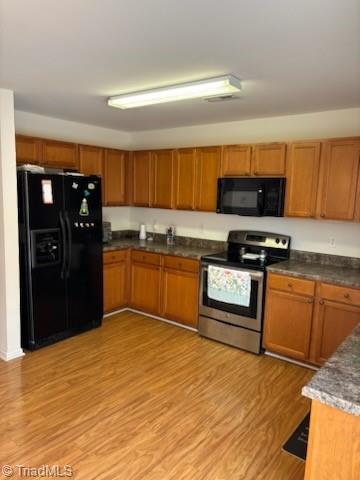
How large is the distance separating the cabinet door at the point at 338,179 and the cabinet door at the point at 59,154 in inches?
110

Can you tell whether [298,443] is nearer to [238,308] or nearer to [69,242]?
[238,308]

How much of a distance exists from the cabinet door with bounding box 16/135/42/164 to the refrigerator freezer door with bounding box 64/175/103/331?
495mm

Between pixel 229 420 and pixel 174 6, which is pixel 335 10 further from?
pixel 229 420

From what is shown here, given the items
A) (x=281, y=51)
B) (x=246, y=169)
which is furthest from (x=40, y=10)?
(x=246, y=169)

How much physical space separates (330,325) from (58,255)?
2.75 m

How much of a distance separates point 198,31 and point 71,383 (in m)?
2.80

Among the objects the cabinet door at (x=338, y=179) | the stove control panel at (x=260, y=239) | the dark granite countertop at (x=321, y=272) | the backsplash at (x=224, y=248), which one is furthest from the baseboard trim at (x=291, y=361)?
the cabinet door at (x=338, y=179)

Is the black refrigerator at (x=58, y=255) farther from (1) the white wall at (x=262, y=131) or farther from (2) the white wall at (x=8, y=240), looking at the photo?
(1) the white wall at (x=262, y=131)

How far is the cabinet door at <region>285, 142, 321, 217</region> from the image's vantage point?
3.40 metres

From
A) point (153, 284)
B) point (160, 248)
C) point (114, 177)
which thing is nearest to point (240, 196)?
point (160, 248)

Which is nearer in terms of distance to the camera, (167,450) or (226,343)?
(167,450)

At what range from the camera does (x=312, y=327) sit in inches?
128

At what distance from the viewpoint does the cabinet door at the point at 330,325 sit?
3038mm

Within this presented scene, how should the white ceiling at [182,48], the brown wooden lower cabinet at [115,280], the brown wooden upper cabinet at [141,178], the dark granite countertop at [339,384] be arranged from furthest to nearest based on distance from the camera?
the brown wooden upper cabinet at [141,178], the brown wooden lower cabinet at [115,280], the white ceiling at [182,48], the dark granite countertop at [339,384]
